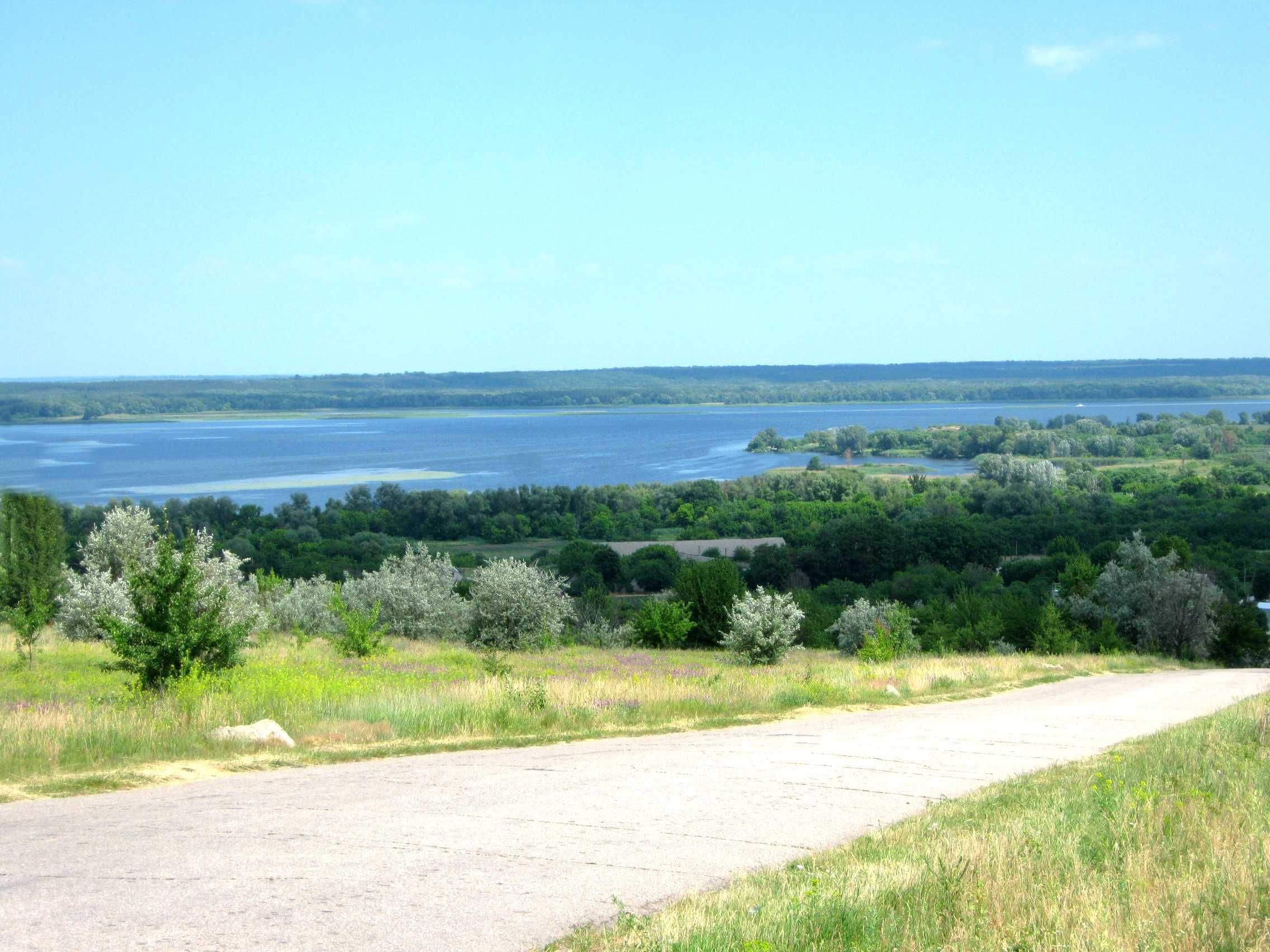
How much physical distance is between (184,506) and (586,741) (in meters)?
75.7

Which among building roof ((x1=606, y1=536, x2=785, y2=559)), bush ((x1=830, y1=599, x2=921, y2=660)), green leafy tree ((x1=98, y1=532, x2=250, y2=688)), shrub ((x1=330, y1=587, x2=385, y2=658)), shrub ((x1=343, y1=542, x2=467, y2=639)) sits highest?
green leafy tree ((x1=98, y1=532, x2=250, y2=688))

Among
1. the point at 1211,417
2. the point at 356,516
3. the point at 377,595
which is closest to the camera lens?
the point at 377,595

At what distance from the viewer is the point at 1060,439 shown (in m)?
148

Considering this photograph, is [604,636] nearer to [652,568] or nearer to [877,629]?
[877,629]

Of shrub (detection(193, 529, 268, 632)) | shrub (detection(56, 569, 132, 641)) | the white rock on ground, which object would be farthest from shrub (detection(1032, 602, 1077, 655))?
the white rock on ground

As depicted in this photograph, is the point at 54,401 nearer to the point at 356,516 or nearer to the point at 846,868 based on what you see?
the point at 356,516

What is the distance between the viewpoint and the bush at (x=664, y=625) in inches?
1399

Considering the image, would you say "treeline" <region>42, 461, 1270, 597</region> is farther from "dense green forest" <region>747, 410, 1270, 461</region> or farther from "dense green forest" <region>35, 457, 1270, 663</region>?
"dense green forest" <region>747, 410, 1270, 461</region>

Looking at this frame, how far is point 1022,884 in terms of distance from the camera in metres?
5.52

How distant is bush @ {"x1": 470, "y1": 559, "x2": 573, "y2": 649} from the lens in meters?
31.8

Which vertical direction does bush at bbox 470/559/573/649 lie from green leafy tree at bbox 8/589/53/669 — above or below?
below

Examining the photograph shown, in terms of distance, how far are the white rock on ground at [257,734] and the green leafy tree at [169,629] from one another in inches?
109

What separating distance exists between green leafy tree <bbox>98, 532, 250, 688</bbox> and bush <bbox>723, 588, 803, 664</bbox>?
1644 cm

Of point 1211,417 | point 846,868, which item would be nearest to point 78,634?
point 846,868
